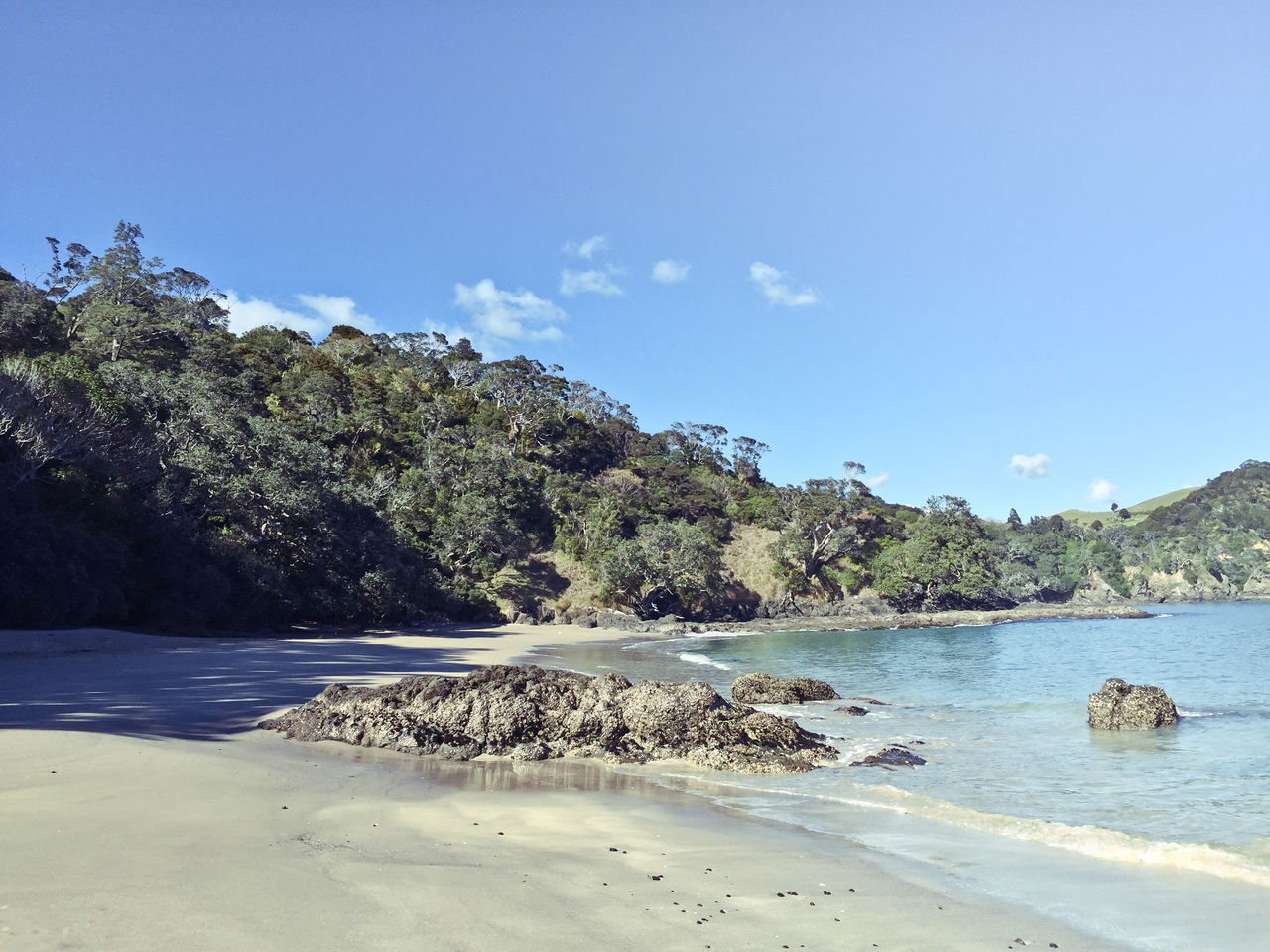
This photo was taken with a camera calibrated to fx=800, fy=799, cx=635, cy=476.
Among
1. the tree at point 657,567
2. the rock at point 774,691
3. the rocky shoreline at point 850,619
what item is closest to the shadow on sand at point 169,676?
the rock at point 774,691

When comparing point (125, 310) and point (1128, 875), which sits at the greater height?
point (125, 310)

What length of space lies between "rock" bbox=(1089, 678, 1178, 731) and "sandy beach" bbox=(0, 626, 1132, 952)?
9339 mm

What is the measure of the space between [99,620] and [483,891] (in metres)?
23.7

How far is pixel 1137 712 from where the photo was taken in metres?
13.8

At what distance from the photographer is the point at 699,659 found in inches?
1110

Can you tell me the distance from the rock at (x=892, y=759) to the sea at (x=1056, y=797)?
0.18 m

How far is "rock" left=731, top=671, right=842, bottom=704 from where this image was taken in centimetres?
1667

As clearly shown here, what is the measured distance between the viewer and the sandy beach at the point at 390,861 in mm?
4180

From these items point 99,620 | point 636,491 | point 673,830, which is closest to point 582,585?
point 636,491

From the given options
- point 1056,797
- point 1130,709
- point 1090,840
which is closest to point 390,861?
point 1090,840

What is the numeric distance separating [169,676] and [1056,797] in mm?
14043

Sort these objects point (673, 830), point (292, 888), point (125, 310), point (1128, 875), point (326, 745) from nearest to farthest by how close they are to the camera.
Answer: point (292, 888) < point (1128, 875) < point (673, 830) < point (326, 745) < point (125, 310)

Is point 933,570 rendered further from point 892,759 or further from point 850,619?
point 892,759

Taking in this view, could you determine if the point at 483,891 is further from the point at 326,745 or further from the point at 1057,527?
the point at 1057,527
